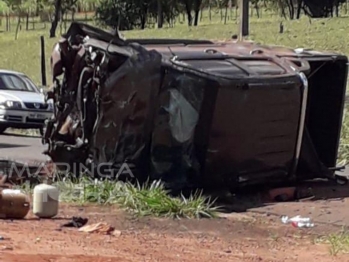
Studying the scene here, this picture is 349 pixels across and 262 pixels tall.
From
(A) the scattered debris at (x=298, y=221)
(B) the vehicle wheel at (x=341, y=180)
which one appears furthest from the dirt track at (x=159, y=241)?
(B) the vehicle wheel at (x=341, y=180)

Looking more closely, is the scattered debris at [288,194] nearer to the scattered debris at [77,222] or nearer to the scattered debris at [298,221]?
the scattered debris at [298,221]

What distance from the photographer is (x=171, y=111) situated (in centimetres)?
1209

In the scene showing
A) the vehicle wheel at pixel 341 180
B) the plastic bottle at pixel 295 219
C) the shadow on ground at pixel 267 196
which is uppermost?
the plastic bottle at pixel 295 219

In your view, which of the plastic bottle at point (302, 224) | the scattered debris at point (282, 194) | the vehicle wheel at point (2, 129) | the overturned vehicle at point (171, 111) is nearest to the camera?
the plastic bottle at point (302, 224)

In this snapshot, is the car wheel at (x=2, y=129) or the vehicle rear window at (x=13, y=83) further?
the vehicle rear window at (x=13, y=83)

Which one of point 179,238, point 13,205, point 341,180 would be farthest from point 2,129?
point 179,238

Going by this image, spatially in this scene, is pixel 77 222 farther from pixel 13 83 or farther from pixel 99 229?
pixel 13 83

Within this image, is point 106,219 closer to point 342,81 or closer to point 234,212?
point 234,212

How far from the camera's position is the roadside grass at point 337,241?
29.2 ft

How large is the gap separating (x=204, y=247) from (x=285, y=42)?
2641 centimetres

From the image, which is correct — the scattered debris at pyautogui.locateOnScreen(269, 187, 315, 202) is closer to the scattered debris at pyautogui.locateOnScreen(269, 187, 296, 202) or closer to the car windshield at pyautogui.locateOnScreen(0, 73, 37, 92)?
the scattered debris at pyautogui.locateOnScreen(269, 187, 296, 202)

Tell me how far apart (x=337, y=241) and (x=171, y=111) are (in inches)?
136

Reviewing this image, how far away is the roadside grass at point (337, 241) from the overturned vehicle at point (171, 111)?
2367mm

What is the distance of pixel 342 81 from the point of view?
14.2 meters
